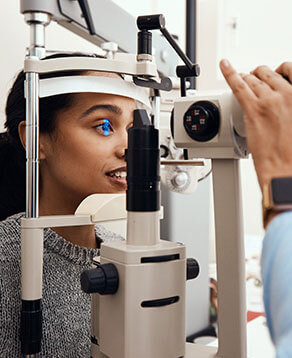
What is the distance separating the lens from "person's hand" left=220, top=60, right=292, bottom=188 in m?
0.48

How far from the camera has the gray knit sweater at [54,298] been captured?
33.2 inches

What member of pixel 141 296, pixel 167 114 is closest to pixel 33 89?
pixel 141 296

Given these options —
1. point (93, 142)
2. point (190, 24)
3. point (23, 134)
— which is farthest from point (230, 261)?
point (190, 24)

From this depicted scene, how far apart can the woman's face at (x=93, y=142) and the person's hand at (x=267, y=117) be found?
0.40 m

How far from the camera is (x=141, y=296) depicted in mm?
539

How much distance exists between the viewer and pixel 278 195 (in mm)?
458

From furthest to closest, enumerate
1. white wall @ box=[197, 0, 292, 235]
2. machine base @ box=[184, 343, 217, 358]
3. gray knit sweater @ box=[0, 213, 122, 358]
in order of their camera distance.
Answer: white wall @ box=[197, 0, 292, 235] < gray knit sweater @ box=[0, 213, 122, 358] < machine base @ box=[184, 343, 217, 358]

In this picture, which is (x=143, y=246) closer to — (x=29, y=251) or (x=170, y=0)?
(x=29, y=251)

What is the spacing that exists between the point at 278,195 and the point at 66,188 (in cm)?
59

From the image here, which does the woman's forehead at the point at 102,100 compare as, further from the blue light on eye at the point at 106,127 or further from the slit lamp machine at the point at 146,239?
the slit lamp machine at the point at 146,239

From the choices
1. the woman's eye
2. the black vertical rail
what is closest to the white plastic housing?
the woman's eye

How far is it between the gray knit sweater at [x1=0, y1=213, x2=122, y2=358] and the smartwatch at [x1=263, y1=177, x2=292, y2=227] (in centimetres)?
57

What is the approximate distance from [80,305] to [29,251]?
10.3 inches

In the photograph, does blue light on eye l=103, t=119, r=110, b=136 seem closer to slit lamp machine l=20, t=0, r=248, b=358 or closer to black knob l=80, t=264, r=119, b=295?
slit lamp machine l=20, t=0, r=248, b=358
